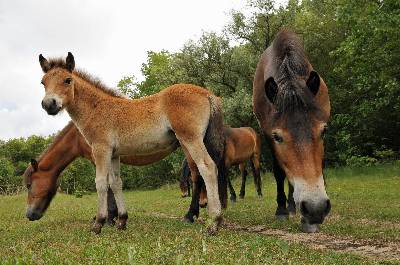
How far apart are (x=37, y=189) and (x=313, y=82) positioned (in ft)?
22.4

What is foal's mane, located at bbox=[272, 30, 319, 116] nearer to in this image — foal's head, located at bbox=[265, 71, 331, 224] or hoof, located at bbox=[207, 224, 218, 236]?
foal's head, located at bbox=[265, 71, 331, 224]

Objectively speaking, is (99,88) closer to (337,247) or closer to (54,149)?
(54,149)

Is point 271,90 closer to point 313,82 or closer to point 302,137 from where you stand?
point 313,82

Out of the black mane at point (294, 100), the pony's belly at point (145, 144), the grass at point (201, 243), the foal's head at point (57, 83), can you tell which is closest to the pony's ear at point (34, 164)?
the grass at point (201, 243)

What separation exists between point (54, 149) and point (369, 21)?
12.0 m

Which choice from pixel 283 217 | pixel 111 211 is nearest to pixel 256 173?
pixel 283 217

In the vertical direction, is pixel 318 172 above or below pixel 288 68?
below

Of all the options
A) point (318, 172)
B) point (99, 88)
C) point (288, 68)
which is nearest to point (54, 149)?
point (99, 88)

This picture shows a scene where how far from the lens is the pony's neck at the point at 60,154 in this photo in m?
9.74

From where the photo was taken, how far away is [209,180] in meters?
6.73

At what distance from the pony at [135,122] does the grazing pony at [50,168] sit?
212 centimetres

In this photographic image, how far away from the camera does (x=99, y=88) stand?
27.3ft

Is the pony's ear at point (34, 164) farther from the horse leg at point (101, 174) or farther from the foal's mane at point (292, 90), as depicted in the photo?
the foal's mane at point (292, 90)

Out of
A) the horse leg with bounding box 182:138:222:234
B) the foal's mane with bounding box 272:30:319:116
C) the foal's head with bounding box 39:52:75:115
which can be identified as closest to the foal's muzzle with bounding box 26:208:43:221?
the foal's head with bounding box 39:52:75:115
